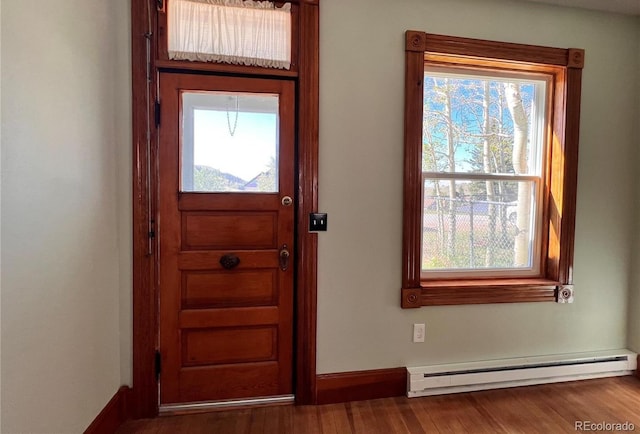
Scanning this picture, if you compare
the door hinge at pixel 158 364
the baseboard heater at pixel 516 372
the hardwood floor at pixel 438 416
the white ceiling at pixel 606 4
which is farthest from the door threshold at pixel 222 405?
the white ceiling at pixel 606 4

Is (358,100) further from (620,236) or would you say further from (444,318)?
(620,236)

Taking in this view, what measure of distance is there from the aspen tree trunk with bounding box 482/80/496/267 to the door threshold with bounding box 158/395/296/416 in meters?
1.62

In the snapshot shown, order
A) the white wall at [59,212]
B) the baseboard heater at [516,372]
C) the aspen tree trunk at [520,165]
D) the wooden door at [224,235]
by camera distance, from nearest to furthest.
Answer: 1. the white wall at [59,212]
2. the wooden door at [224,235]
3. the baseboard heater at [516,372]
4. the aspen tree trunk at [520,165]

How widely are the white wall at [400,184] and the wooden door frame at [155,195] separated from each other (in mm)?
70

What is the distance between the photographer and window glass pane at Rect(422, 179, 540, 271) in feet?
7.00

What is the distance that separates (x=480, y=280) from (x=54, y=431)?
7.84ft

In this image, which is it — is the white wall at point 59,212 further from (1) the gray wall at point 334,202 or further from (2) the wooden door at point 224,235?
(2) the wooden door at point 224,235

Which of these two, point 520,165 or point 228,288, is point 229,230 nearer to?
point 228,288

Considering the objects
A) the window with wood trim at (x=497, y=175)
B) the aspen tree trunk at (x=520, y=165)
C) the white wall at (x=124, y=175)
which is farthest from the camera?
the aspen tree trunk at (x=520, y=165)

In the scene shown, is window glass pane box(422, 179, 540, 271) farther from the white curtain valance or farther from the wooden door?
the white curtain valance

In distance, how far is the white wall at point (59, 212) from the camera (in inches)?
41.8

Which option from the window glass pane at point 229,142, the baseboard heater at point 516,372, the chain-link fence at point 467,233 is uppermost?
the window glass pane at point 229,142

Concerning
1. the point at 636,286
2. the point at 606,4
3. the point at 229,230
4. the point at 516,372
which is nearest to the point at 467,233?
the point at 516,372

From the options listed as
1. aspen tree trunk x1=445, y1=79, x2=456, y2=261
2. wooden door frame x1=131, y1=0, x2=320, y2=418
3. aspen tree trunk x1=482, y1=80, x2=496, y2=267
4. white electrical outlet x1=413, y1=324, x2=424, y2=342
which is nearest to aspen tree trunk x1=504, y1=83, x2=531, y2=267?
aspen tree trunk x1=482, y1=80, x2=496, y2=267
